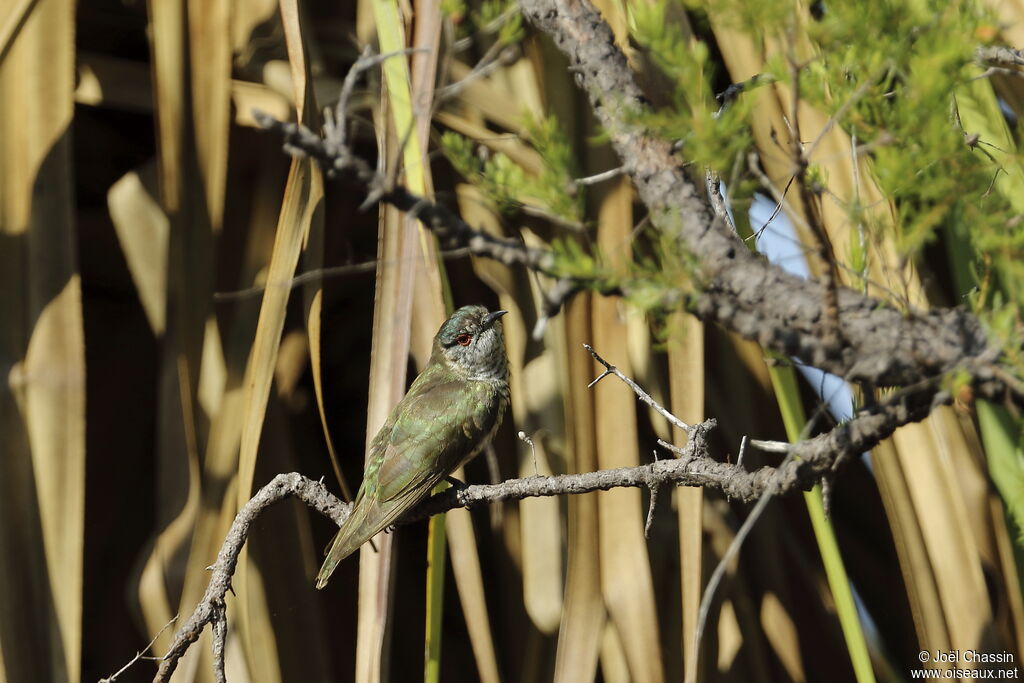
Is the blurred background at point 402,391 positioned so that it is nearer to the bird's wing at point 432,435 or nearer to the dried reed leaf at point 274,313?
the dried reed leaf at point 274,313

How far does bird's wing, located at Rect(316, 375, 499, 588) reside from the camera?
242cm

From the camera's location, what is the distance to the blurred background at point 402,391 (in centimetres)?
234

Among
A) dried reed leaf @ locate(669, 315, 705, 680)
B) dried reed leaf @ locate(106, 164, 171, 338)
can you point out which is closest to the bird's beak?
dried reed leaf @ locate(669, 315, 705, 680)

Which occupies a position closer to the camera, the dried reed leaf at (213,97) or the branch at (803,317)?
the branch at (803,317)

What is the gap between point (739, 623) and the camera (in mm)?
2682

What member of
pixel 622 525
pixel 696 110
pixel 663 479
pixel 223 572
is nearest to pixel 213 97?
pixel 223 572

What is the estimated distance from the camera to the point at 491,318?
3039 millimetres

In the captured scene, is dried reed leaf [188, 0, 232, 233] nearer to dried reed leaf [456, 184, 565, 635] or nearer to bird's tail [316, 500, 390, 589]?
dried reed leaf [456, 184, 565, 635]

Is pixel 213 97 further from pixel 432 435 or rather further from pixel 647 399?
pixel 647 399

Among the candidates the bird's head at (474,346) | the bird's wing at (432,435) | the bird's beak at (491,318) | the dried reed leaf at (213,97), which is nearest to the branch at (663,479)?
the bird's wing at (432,435)

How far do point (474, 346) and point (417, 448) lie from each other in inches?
26.6

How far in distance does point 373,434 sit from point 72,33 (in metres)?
1.50

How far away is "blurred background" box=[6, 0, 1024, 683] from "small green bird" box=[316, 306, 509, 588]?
88 millimetres

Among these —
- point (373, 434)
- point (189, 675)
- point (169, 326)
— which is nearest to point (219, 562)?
point (373, 434)
